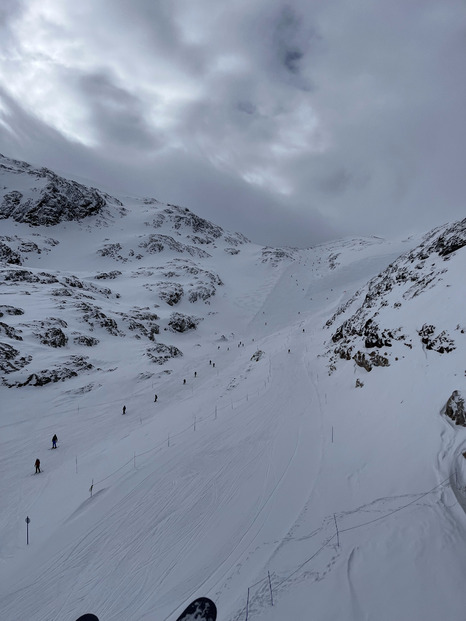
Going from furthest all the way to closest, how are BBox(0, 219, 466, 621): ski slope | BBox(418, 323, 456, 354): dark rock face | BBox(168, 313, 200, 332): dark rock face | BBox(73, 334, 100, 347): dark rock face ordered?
BBox(168, 313, 200, 332): dark rock face < BBox(73, 334, 100, 347): dark rock face < BBox(418, 323, 456, 354): dark rock face < BBox(0, 219, 466, 621): ski slope

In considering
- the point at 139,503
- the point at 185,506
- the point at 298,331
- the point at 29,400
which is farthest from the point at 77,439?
the point at 298,331

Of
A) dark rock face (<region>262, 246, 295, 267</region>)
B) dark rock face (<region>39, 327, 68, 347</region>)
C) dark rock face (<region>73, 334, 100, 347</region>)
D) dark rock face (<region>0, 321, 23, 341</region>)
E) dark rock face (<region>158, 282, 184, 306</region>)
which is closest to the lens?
dark rock face (<region>0, 321, 23, 341</region>)

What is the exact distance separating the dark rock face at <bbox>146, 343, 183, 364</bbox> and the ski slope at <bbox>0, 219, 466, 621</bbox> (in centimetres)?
1235

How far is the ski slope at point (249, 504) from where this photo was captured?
7.35 m

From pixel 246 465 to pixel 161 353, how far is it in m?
27.6

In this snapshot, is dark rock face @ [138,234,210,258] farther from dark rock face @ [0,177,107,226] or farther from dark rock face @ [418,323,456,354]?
dark rock face @ [418,323,456,354]

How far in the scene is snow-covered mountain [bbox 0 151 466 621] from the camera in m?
7.78

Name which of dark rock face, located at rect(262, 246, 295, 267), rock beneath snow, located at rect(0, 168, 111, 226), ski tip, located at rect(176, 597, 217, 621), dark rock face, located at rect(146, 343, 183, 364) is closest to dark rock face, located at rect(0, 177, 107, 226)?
rock beneath snow, located at rect(0, 168, 111, 226)

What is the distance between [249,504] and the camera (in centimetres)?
1156

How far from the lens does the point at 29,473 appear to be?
17406 millimetres

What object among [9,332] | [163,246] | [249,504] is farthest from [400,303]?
[163,246]

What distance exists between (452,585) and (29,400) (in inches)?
1200

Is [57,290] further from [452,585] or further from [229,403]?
[452,585]

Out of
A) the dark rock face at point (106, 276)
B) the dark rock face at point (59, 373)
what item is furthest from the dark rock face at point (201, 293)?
the dark rock face at point (59, 373)
